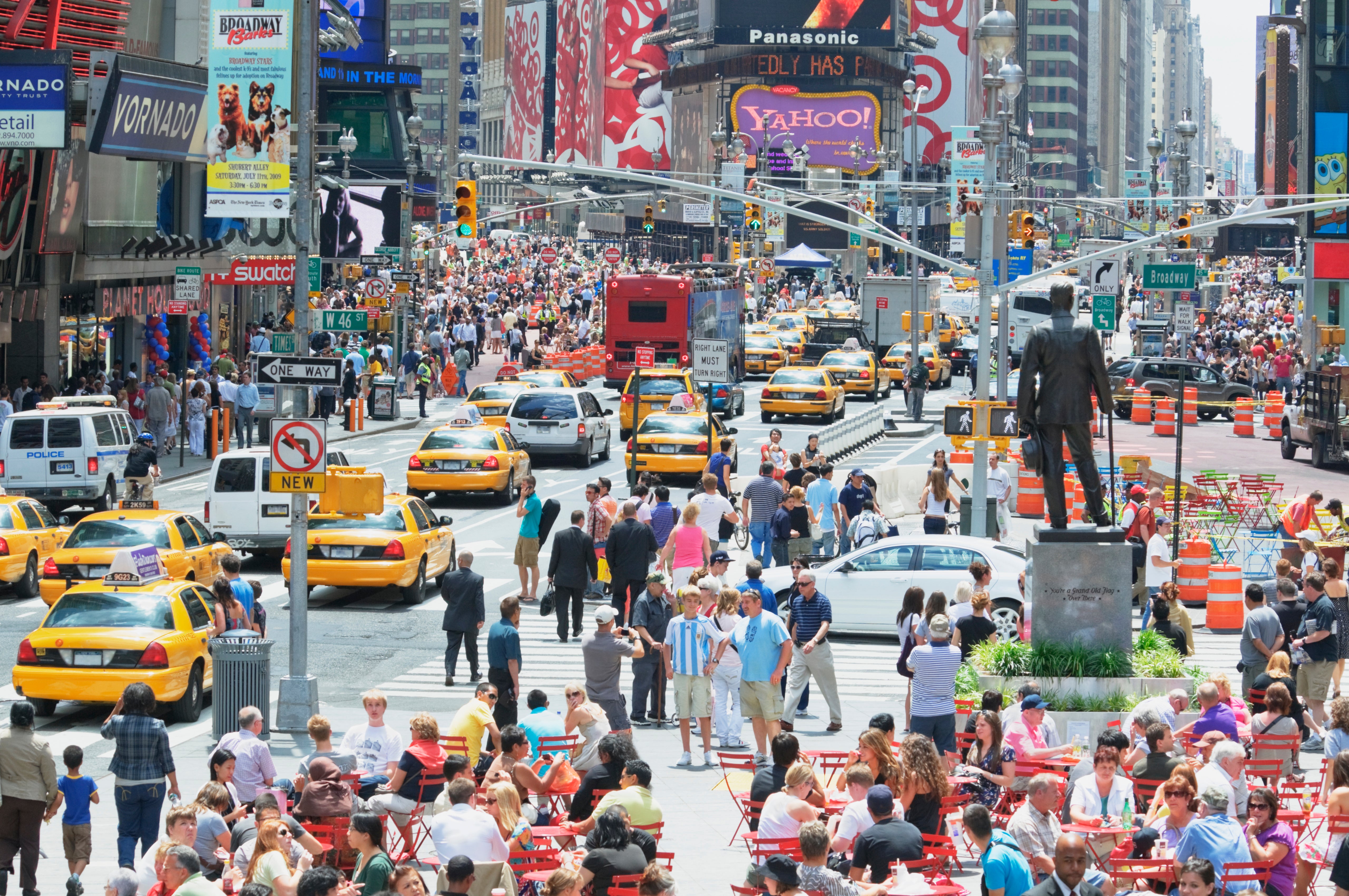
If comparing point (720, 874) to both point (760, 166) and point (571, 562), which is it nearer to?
point (571, 562)

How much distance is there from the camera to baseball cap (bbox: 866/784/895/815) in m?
10.6

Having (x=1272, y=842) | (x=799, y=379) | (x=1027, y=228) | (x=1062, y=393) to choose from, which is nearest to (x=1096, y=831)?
(x=1272, y=842)

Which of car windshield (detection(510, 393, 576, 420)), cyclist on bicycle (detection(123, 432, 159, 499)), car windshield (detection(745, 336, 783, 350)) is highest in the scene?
car windshield (detection(745, 336, 783, 350))

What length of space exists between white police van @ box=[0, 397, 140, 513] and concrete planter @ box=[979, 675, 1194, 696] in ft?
60.5

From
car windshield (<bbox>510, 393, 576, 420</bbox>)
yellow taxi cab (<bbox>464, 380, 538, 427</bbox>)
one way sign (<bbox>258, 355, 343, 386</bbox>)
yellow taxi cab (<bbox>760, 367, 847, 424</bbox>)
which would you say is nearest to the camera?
one way sign (<bbox>258, 355, 343, 386</bbox>)

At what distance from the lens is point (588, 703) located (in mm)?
14109

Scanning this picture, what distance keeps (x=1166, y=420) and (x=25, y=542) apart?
1258 inches

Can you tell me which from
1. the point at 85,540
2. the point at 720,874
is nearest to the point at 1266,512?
the point at 85,540

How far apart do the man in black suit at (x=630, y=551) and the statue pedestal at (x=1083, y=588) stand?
598 centimetres

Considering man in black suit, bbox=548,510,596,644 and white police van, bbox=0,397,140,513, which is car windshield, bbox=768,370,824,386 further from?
man in black suit, bbox=548,510,596,644

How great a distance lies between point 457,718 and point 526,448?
24310 millimetres

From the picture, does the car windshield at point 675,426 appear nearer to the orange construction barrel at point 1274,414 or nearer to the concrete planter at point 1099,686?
the orange construction barrel at point 1274,414

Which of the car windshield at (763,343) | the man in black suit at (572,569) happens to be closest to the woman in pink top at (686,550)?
the man in black suit at (572,569)

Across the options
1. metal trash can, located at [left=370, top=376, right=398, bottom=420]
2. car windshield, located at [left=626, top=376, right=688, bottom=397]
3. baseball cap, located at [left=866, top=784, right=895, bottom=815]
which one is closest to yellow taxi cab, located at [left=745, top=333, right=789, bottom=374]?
metal trash can, located at [left=370, top=376, right=398, bottom=420]
